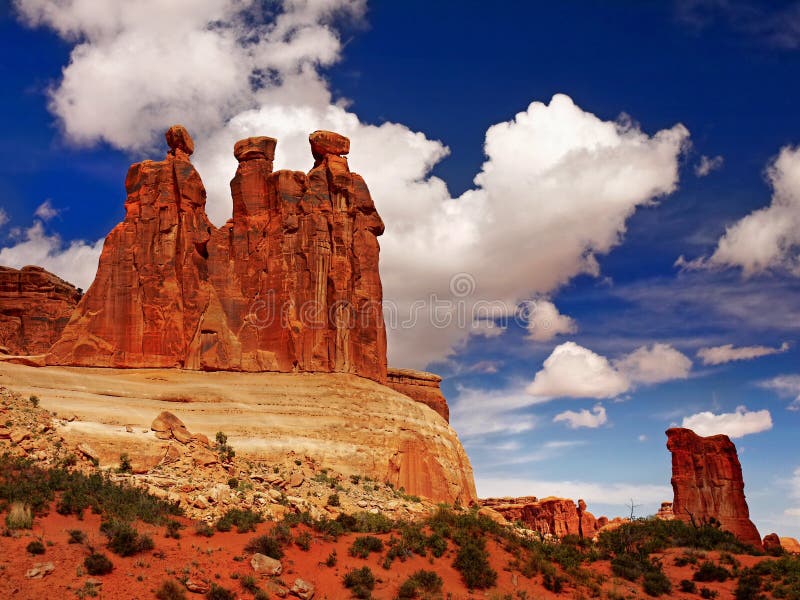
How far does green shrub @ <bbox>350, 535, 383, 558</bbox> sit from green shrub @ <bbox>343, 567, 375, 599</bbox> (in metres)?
1.91

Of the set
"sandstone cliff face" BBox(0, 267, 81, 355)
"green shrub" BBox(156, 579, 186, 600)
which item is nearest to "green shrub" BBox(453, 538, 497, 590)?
"green shrub" BBox(156, 579, 186, 600)

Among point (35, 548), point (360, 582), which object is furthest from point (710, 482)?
point (35, 548)

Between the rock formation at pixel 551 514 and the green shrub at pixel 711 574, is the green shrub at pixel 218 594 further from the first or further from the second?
the rock formation at pixel 551 514

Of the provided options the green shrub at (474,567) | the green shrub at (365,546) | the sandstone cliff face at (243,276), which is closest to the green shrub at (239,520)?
the green shrub at (365,546)

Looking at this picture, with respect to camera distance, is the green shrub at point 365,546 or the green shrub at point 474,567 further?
the green shrub at point 365,546

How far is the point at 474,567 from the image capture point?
33031 mm

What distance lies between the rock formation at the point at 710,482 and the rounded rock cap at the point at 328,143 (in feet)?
120

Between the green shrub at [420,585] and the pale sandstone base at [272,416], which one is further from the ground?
the pale sandstone base at [272,416]

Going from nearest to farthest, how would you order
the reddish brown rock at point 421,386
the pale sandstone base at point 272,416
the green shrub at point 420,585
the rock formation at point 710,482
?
1. the green shrub at point 420,585
2. the pale sandstone base at point 272,416
3. the rock formation at point 710,482
4. the reddish brown rock at point 421,386

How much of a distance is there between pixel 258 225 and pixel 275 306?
6810 mm

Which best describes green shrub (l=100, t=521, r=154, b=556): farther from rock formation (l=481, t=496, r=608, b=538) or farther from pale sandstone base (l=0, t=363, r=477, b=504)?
rock formation (l=481, t=496, r=608, b=538)

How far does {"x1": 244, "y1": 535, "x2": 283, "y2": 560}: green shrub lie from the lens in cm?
3072

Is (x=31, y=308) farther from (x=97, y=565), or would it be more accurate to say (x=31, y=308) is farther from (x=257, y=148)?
(x=97, y=565)

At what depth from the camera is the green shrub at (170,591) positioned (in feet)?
85.1
